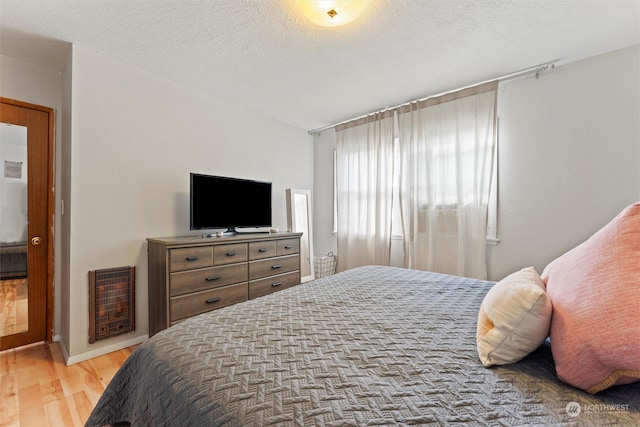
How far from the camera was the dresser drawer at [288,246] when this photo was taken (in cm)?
307

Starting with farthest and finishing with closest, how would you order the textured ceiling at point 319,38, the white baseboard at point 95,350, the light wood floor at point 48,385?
the white baseboard at point 95,350 < the textured ceiling at point 319,38 < the light wood floor at point 48,385

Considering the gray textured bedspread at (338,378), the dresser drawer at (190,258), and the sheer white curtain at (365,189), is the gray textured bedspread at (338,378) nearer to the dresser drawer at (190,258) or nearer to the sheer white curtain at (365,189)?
the dresser drawer at (190,258)

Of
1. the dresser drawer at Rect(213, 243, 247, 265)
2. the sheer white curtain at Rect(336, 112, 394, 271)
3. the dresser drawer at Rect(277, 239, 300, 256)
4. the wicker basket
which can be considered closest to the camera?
the dresser drawer at Rect(213, 243, 247, 265)

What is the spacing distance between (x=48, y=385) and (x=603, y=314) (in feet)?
9.68

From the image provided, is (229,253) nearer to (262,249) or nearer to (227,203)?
(262,249)

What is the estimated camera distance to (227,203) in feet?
9.28

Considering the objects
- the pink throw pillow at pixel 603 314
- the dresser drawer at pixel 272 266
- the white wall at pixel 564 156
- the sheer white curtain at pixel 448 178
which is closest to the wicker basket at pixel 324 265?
the dresser drawer at pixel 272 266

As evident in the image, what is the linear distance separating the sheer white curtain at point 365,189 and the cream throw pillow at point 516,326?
8.39ft

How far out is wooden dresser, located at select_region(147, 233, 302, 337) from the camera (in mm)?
2188

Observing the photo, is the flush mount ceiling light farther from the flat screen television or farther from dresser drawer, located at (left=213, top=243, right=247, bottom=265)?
dresser drawer, located at (left=213, top=243, right=247, bottom=265)

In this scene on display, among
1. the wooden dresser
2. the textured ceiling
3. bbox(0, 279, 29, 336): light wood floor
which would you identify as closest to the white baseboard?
the wooden dresser

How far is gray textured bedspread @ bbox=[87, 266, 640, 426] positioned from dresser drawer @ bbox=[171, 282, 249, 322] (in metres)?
1.18

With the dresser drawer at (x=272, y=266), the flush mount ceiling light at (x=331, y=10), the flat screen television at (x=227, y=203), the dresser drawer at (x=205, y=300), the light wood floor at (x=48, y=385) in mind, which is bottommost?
the light wood floor at (x=48, y=385)

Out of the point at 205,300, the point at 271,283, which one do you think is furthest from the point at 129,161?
the point at 271,283
